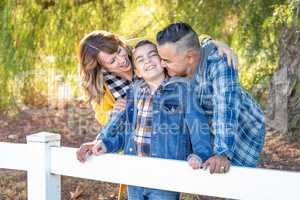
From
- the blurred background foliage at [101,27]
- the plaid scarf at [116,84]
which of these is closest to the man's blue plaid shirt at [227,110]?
the plaid scarf at [116,84]

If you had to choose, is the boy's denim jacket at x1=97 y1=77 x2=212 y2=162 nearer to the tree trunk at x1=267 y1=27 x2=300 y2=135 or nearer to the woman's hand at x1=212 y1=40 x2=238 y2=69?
the woman's hand at x1=212 y1=40 x2=238 y2=69

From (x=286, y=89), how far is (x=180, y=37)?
3.78 m

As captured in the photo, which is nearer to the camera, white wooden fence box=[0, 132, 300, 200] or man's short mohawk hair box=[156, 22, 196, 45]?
white wooden fence box=[0, 132, 300, 200]

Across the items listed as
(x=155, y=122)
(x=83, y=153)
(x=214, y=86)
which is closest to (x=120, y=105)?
(x=155, y=122)

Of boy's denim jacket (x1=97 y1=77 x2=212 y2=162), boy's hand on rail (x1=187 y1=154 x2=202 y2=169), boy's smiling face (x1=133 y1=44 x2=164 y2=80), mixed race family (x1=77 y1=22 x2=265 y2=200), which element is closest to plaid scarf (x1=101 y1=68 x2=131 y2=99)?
mixed race family (x1=77 y1=22 x2=265 y2=200)

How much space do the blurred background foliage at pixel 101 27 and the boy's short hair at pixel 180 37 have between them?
2151 millimetres

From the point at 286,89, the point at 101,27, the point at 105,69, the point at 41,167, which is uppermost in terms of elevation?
the point at 101,27

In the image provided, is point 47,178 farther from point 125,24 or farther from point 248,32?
point 125,24

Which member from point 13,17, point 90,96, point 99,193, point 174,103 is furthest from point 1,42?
point 174,103

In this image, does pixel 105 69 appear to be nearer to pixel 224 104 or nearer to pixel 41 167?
pixel 41 167

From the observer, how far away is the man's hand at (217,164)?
78.2 inches

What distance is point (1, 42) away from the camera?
467 cm

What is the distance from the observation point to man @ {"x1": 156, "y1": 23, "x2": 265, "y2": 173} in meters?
2.28

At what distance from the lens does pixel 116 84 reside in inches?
116
